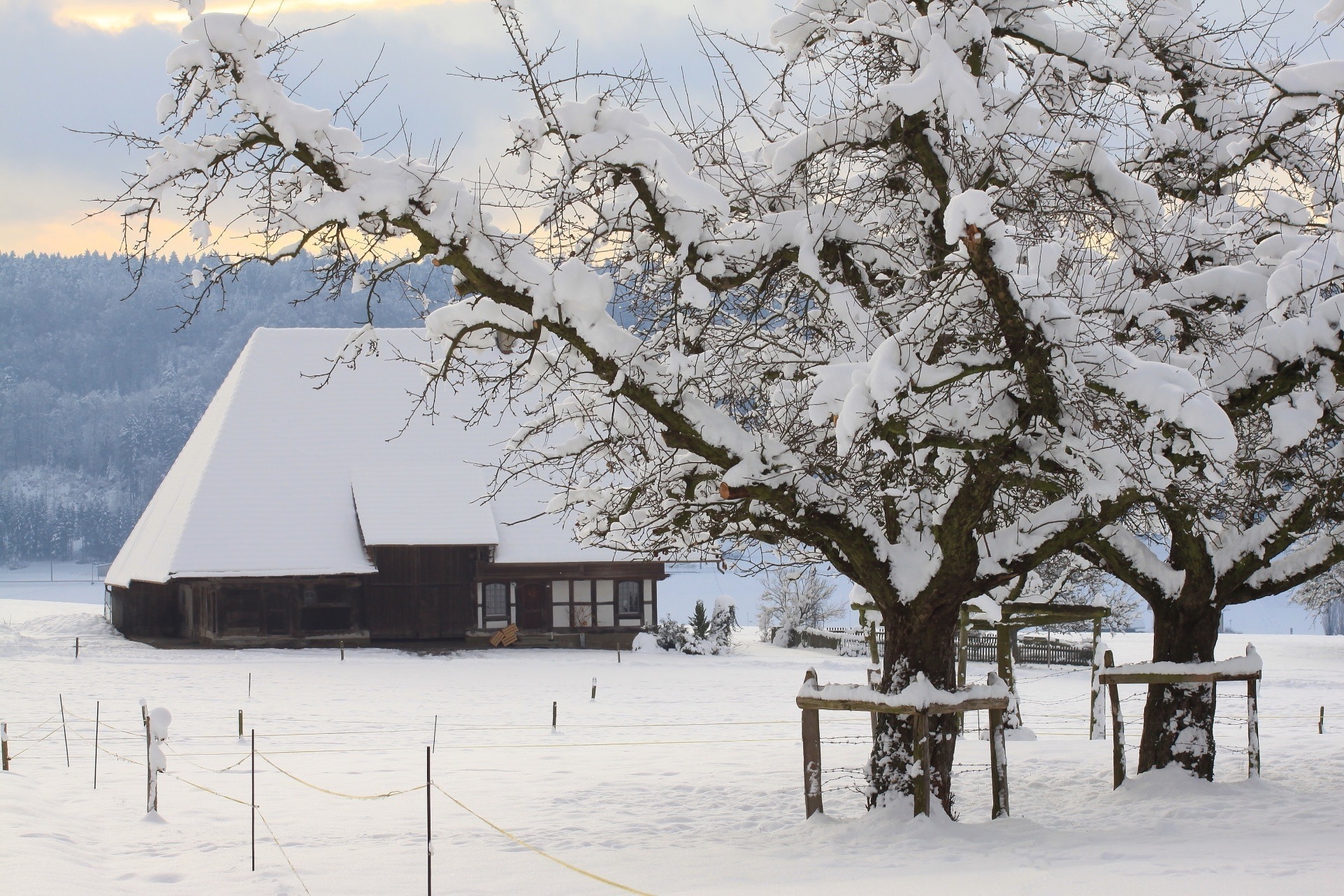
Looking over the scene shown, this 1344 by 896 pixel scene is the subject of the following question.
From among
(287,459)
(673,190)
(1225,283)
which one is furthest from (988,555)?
(287,459)

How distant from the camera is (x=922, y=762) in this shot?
30.0ft

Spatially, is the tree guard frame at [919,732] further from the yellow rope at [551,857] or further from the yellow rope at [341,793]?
the yellow rope at [341,793]

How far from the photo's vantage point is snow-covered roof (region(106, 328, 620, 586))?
29.8 meters

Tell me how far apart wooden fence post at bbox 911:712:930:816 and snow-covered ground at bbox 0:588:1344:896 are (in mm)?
156

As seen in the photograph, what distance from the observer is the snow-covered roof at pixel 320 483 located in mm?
29750

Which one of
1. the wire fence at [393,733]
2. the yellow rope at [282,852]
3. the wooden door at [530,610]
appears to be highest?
the wooden door at [530,610]

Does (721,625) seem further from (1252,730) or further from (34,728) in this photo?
(1252,730)

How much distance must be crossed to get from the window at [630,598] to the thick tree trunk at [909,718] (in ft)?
79.6

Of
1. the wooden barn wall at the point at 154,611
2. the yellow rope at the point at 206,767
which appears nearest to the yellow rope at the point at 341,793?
the yellow rope at the point at 206,767

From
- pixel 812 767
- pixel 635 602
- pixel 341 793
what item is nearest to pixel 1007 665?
pixel 812 767

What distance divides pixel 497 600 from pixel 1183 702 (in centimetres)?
2364

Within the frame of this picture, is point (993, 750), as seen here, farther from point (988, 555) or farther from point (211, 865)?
point (211, 865)

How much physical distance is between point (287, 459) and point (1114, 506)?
93.0 feet

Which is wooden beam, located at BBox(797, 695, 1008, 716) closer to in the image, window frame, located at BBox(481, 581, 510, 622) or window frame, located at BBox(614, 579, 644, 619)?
window frame, located at BBox(481, 581, 510, 622)
